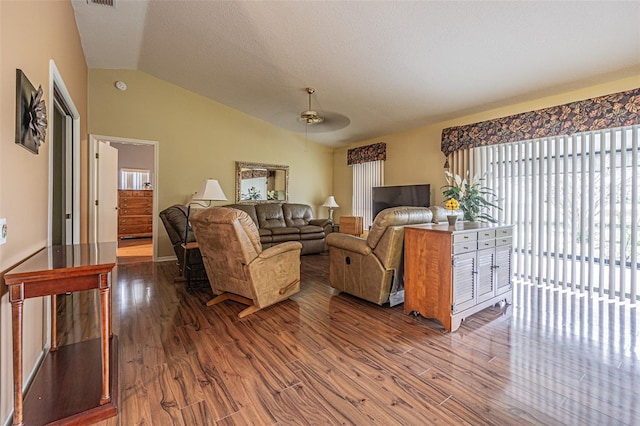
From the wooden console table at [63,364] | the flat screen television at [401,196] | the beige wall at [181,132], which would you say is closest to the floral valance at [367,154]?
the flat screen television at [401,196]

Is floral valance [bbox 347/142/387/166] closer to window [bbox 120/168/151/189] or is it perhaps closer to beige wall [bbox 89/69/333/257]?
beige wall [bbox 89/69/333/257]

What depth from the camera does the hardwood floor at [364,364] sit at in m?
1.51

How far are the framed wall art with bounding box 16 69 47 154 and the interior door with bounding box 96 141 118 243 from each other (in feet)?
11.6

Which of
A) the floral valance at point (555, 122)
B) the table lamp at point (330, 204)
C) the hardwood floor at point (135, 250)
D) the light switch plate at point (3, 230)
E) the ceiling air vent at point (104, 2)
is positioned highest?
the ceiling air vent at point (104, 2)

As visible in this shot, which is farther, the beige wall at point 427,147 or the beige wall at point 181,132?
the beige wall at point 181,132

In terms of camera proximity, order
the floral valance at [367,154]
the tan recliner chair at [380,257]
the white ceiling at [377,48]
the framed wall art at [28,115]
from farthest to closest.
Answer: the floral valance at [367,154]
the tan recliner chair at [380,257]
the white ceiling at [377,48]
the framed wall art at [28,115]

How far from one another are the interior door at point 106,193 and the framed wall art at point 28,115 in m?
3.54

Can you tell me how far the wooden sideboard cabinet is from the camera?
7.98ft

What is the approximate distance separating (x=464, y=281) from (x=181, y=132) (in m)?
5.27

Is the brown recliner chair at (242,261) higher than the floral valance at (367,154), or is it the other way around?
the floral valance at (367,154)

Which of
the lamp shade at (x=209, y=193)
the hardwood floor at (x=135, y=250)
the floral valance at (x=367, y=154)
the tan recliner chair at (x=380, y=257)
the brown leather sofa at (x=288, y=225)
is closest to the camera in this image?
the tan recliner chair at (x=380, y=257)

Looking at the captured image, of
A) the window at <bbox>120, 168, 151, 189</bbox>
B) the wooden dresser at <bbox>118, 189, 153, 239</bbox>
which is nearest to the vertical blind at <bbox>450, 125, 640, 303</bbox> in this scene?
the wooden dresser at <bbox>118, 189, 153, 239</bbox>

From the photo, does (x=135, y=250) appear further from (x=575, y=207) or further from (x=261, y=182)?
(x=575, y=207)

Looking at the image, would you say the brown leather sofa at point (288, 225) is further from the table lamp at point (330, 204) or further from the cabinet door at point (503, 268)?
the cabinet door at point (503, 268)
